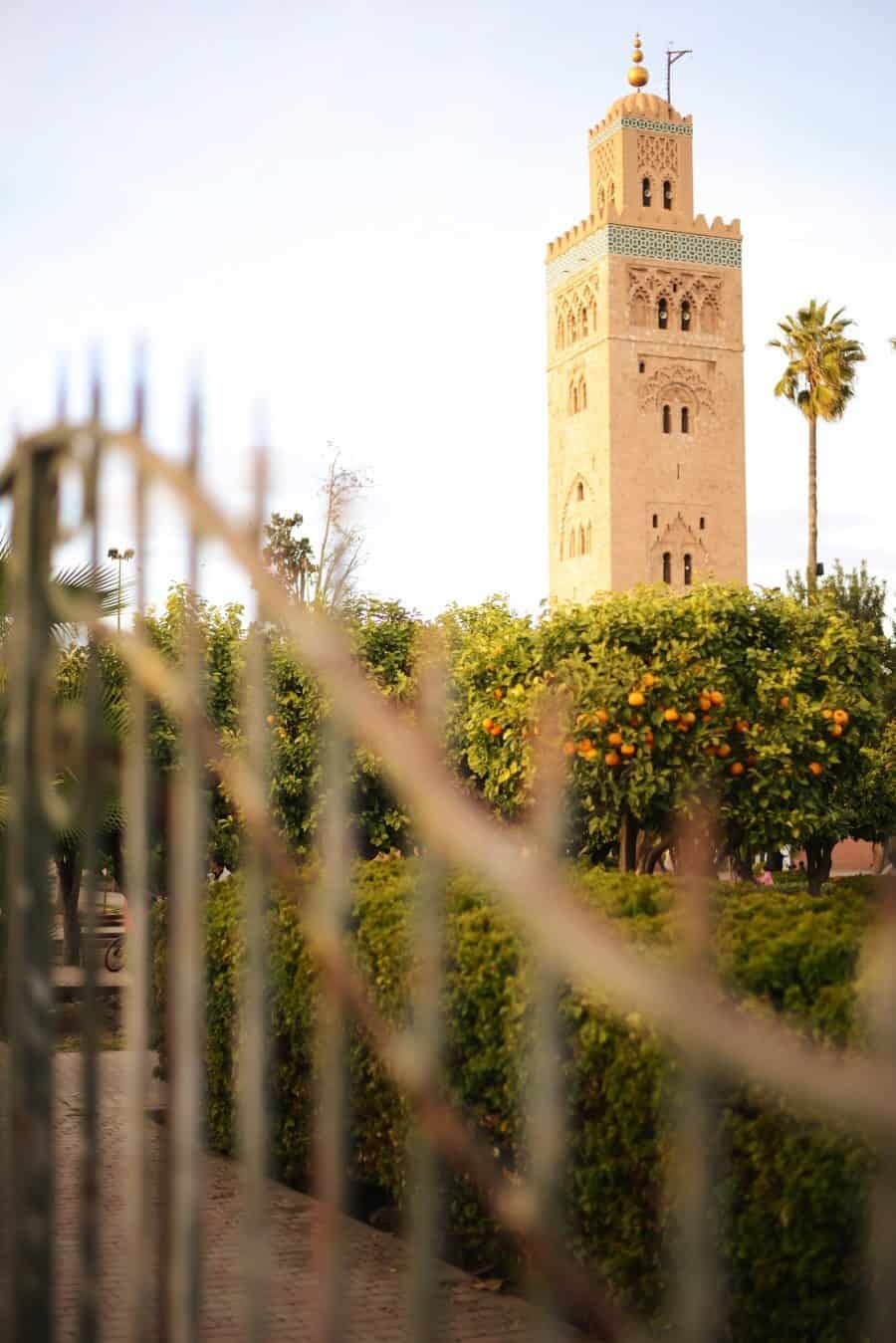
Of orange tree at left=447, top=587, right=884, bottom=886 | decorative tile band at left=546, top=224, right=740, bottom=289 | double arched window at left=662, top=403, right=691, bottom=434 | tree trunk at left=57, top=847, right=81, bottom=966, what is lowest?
tree trunk at left=57, top=847, right=81, bottom=966

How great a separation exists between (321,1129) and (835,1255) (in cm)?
315

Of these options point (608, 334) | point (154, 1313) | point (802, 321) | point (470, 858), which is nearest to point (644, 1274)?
point (154, 1313)

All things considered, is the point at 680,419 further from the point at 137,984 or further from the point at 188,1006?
the point at 188,1006

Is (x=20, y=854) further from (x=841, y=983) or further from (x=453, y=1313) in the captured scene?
(x=453, y=1313)

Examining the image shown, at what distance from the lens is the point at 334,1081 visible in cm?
170

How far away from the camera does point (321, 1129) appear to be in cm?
171

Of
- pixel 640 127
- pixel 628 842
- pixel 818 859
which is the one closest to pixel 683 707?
pixel 628 842

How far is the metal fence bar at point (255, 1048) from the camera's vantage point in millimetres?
1750

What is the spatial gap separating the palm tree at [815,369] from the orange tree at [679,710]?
23258mm

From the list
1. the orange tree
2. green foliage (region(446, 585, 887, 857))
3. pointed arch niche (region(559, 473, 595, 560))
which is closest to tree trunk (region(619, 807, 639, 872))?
the orange tree

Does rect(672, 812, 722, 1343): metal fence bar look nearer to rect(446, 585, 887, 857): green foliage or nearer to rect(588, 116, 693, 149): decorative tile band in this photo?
rect(446, 585, 887, 857): green foliage

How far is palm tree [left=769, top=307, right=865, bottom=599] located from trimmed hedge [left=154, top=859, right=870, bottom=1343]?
37373mm

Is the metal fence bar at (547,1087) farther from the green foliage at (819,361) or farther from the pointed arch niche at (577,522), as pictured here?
the pointed arch niche at (577,522)

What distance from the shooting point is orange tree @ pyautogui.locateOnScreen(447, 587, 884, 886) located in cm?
1675
